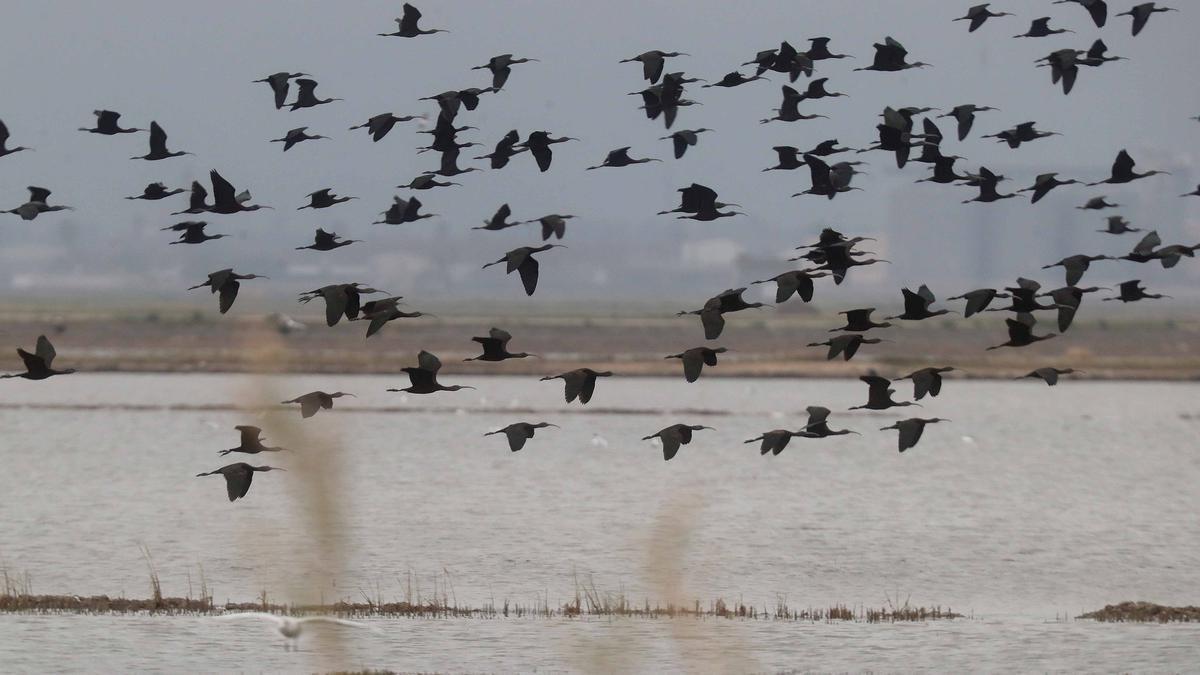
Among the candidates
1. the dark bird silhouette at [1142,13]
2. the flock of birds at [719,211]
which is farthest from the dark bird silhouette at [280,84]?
the dark bird silhouette at [1142,13]

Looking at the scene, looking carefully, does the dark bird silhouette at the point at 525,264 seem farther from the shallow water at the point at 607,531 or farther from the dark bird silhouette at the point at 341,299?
the shallow water at the point at 607,531

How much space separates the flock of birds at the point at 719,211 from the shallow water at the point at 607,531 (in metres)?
1.37

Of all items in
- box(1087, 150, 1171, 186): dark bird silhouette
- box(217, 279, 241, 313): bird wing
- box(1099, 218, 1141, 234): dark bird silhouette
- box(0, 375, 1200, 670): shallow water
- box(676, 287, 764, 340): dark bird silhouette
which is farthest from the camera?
box(0, 375, 1200, 670): shallow water

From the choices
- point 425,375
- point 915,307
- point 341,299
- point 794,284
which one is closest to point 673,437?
point 794,284

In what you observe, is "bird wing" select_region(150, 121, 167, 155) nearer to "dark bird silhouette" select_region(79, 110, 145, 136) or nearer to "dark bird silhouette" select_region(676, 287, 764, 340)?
"dark bird silhouette" select_region(79, 110, 145, 136)

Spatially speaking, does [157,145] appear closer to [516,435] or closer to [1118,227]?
[516,435]

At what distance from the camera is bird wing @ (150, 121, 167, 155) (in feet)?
57.6

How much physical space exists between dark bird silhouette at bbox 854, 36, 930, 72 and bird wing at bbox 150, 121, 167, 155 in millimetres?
6738

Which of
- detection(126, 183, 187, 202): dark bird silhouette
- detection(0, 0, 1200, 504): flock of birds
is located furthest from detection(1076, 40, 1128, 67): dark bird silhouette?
detection(126, 183, 187, 202): dark bird silhouette

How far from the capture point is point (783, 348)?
9762 cm

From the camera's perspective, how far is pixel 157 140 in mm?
17703

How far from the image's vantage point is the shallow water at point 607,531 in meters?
20.7

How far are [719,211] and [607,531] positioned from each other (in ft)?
51.4

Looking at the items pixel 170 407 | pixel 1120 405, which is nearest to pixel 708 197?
pixel 170 407
